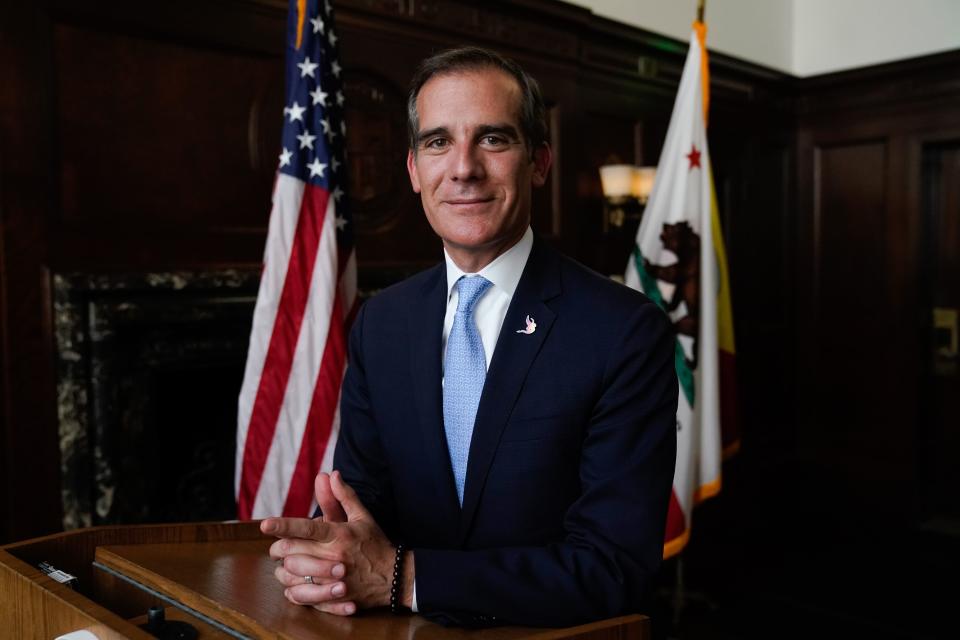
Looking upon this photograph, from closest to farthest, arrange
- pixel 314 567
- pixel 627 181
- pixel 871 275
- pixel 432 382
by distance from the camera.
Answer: pixel 314 567 → pixel 432 382 → pixel 627 181 → pixel 871 275

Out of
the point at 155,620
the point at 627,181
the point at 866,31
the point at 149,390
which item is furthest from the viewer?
the point at 866,31

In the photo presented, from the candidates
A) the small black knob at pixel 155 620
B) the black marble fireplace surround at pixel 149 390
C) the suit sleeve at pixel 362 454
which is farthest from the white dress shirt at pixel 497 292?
the black marble fireplace surround at pixel 149 390

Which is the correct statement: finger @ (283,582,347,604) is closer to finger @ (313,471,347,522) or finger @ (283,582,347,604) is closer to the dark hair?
finger @ (313,471,347,522)

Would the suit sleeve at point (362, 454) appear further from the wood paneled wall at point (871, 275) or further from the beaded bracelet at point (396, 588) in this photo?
the wood paneled wall at point (871, 275)

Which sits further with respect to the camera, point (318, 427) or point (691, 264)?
point (691, 264)

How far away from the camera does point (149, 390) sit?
9.32 ft

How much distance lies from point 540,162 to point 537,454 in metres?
0.55

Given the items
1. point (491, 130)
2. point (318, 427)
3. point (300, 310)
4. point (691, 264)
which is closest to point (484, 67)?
point (491, 130)

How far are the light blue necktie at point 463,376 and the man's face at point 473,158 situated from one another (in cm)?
7

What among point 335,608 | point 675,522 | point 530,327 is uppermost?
point 530,327

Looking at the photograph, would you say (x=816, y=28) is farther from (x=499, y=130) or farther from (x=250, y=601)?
(x=250, y=601)

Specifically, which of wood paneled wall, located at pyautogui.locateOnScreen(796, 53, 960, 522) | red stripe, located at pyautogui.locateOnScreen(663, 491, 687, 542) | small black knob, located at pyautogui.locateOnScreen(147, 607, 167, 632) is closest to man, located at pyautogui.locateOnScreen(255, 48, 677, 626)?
small black knob, located at pyautogui.locateOnScreen(147, 607, 167, 632)

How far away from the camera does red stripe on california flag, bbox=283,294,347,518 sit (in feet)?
8.28

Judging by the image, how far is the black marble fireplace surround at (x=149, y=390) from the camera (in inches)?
103
